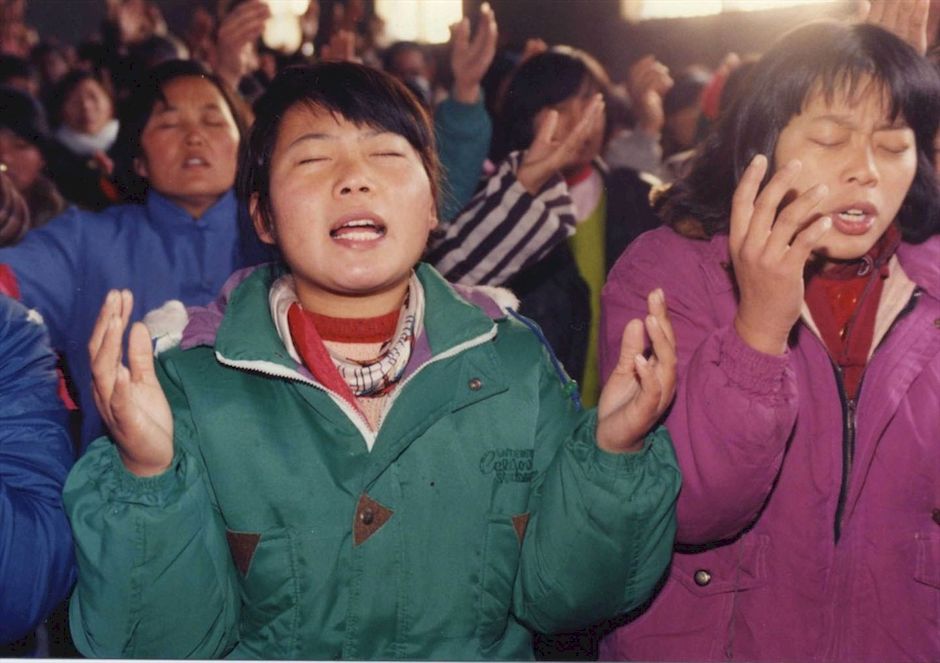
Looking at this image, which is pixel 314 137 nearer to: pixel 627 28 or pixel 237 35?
pixel 237 35

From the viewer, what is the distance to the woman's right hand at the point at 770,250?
3.58 feet

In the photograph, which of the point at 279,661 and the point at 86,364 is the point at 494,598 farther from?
the point at 86,364

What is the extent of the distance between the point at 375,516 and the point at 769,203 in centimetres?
61

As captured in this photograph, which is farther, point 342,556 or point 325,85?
point 325,85

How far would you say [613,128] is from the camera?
11.6 feet

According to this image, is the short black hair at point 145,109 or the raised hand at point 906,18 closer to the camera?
the raised hand at point 906,18

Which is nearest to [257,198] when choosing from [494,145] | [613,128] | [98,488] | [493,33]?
[98,488]

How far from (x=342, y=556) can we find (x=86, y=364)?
3.16 feet

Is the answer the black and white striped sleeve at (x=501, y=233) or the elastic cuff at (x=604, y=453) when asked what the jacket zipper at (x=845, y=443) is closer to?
the elastic cuff at (x=604, y=453)

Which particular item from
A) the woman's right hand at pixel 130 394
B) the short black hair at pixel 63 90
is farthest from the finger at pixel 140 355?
the short black hair at pixel 63 90

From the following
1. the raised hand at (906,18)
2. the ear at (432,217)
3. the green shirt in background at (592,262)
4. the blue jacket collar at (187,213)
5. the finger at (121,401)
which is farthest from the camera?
the blue jacket collar at (187,213)

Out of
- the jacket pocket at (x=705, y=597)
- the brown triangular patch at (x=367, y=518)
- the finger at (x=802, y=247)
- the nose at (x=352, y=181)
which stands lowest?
the jacket pocket at (x=705, y=597)

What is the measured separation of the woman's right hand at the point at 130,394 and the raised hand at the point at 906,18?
128 cm

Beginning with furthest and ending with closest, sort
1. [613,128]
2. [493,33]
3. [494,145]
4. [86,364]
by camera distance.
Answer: [613,128]
[494,145]
[493,33]
[86,364]
